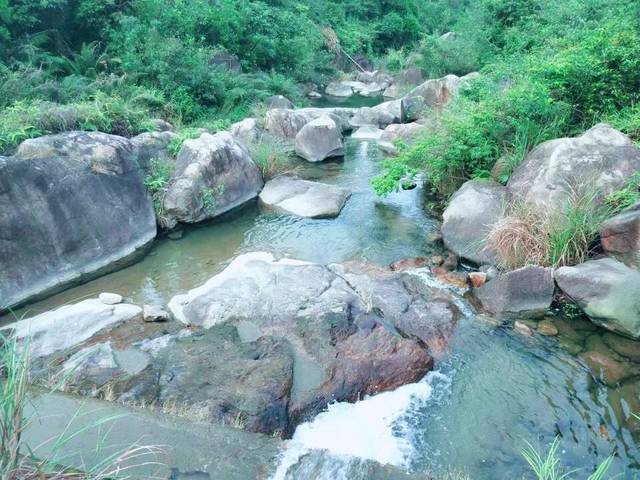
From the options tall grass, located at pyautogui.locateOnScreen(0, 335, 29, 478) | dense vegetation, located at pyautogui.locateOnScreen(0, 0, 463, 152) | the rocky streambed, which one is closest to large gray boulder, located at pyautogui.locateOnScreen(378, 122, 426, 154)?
dense vegetation, located at pyautogui.locateOnScreen(0, 0, 463, 152)

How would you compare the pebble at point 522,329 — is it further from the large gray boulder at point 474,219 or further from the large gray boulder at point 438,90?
the large gray boulder at point 438,90

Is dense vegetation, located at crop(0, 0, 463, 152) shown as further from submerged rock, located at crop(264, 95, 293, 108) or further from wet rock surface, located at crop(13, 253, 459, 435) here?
wet rock surface, located at crop(13, 253, 459, 435)

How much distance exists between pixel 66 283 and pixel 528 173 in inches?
254

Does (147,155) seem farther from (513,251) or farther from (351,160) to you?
(513,251)

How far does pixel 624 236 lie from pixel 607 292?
A: 76 centimetres

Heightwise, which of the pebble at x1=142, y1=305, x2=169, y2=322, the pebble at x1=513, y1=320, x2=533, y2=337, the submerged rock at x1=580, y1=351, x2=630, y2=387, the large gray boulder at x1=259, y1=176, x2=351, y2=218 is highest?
the pebble at x1=142, y1=305, x2=169, y2=322

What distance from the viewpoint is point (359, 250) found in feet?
24.0

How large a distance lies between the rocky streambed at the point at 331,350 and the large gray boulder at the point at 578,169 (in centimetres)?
59

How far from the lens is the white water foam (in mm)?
3832

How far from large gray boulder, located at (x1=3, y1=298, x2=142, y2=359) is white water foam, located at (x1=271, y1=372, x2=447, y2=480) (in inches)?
99.1

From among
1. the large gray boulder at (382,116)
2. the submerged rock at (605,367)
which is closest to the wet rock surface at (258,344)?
the submerged rock at (605,367)

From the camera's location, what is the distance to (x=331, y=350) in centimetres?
463

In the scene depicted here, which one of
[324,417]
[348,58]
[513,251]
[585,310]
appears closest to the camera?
[324,417]

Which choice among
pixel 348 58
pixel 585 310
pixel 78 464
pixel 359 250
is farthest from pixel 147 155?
pixel 348 58
